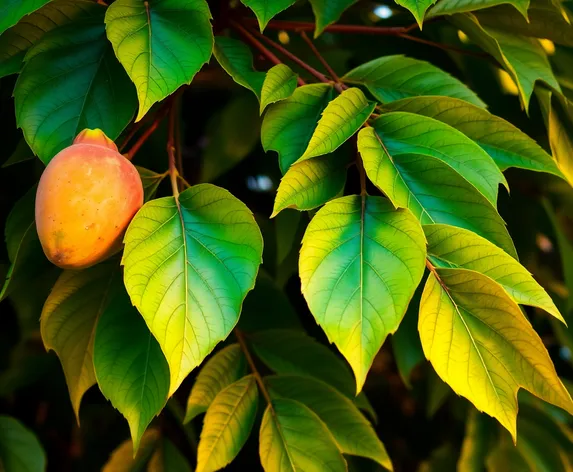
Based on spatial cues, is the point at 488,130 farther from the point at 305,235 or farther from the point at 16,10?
the point at 16,10

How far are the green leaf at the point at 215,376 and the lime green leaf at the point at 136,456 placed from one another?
175 millimetres

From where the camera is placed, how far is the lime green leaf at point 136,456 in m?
0.82

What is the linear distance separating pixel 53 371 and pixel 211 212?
578mm

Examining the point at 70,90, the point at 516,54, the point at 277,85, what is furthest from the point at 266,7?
the point at 516,54

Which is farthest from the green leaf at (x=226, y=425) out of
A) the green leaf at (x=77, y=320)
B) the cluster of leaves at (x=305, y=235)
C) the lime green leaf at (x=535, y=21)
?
the lime green leaf at (x=535, y=21)

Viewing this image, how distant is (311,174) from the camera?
545mm

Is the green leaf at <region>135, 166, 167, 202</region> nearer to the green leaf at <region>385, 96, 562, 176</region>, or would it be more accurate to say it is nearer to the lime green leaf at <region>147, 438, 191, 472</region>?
the green leaf at <region>385, 96, 562, 176</region>

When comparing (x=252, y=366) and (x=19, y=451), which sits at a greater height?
(x=252, y=366)

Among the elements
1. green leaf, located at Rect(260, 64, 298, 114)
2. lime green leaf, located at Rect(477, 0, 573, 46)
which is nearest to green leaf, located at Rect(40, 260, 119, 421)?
green leaf, located at Rect(260, 64, 298, 114)

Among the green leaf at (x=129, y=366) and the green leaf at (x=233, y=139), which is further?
the green leaf at (x=233, y=139)

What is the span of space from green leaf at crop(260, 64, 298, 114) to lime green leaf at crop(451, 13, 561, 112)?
182 millimetres

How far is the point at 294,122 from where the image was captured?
587 mm

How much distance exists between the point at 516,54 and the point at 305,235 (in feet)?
1.09

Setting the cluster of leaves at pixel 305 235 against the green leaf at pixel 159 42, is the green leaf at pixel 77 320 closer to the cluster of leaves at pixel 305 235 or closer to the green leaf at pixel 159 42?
the cluster of leaves at pixel 305 235
